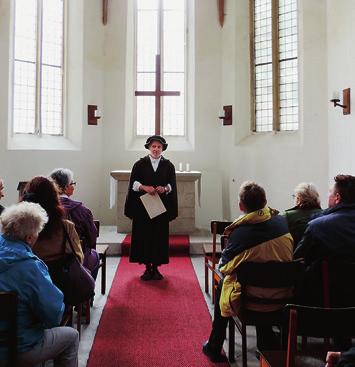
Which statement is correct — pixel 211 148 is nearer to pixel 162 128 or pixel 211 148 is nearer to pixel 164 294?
pixel 162 128

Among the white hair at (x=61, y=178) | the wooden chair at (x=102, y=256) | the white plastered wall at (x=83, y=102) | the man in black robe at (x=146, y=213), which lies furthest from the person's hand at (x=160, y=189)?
the white plastered wall at (x=83, y=102)

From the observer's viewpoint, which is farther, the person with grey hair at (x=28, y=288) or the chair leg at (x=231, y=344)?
the chair leg at (x=231, y=344)

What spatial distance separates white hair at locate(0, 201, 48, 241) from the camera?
2094 mm

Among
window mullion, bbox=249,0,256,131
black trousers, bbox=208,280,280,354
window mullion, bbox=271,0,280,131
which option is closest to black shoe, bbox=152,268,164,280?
black trousers, bbox=208,280,280,354

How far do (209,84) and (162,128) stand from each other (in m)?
1.32

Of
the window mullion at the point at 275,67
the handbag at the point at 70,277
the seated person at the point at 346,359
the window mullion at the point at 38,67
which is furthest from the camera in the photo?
the window mullion at the point at 38,67

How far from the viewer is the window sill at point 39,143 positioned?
25.2 feet

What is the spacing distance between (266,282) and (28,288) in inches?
53.1

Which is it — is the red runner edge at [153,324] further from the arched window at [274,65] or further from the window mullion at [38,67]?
the window mullion at [38,67]

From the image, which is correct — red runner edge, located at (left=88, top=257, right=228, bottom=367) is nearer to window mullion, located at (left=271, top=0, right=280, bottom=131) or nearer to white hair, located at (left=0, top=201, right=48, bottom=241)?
white hair, located at (left=0, top=201, right=48, bottom=241)

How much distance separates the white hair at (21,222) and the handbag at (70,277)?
Result: 670mm

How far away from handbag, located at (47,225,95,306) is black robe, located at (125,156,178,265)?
2329 millimetres

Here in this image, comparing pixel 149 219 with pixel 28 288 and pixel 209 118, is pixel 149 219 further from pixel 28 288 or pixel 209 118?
pixel 209 118

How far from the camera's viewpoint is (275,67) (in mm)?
7895
